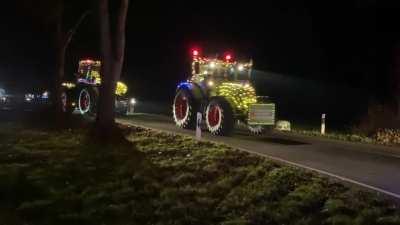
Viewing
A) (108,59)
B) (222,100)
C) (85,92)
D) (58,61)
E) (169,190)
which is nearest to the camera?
(169,190)

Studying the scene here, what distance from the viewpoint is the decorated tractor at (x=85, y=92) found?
3000 cm

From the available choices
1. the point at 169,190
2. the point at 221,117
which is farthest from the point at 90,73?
the point at 169,190

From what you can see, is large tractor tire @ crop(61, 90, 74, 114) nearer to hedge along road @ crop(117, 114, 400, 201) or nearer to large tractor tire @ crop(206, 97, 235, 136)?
hedge along road @ crop(117, 114, 400, 201)

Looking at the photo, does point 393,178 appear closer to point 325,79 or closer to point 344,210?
point 344,210

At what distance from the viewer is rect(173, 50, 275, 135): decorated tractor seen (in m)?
21.2

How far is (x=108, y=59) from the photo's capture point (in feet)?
64.7

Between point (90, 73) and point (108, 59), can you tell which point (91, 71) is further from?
point (108, 59)

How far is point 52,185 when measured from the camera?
1322cm

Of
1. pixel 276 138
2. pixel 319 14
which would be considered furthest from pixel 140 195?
pixel 319 14

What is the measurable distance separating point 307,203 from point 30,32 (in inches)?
1730

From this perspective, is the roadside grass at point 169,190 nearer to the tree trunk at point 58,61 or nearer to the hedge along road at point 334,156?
the hedge along road at point 334,156

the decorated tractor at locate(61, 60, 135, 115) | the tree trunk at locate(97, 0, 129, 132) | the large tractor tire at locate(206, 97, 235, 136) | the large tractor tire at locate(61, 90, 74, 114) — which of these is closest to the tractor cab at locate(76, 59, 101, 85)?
the decorated tractor at locate(61, 60, 135, 115)

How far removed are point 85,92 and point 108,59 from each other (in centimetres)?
1076

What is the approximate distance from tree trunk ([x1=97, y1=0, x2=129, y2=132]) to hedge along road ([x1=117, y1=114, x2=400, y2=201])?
9.10ft
